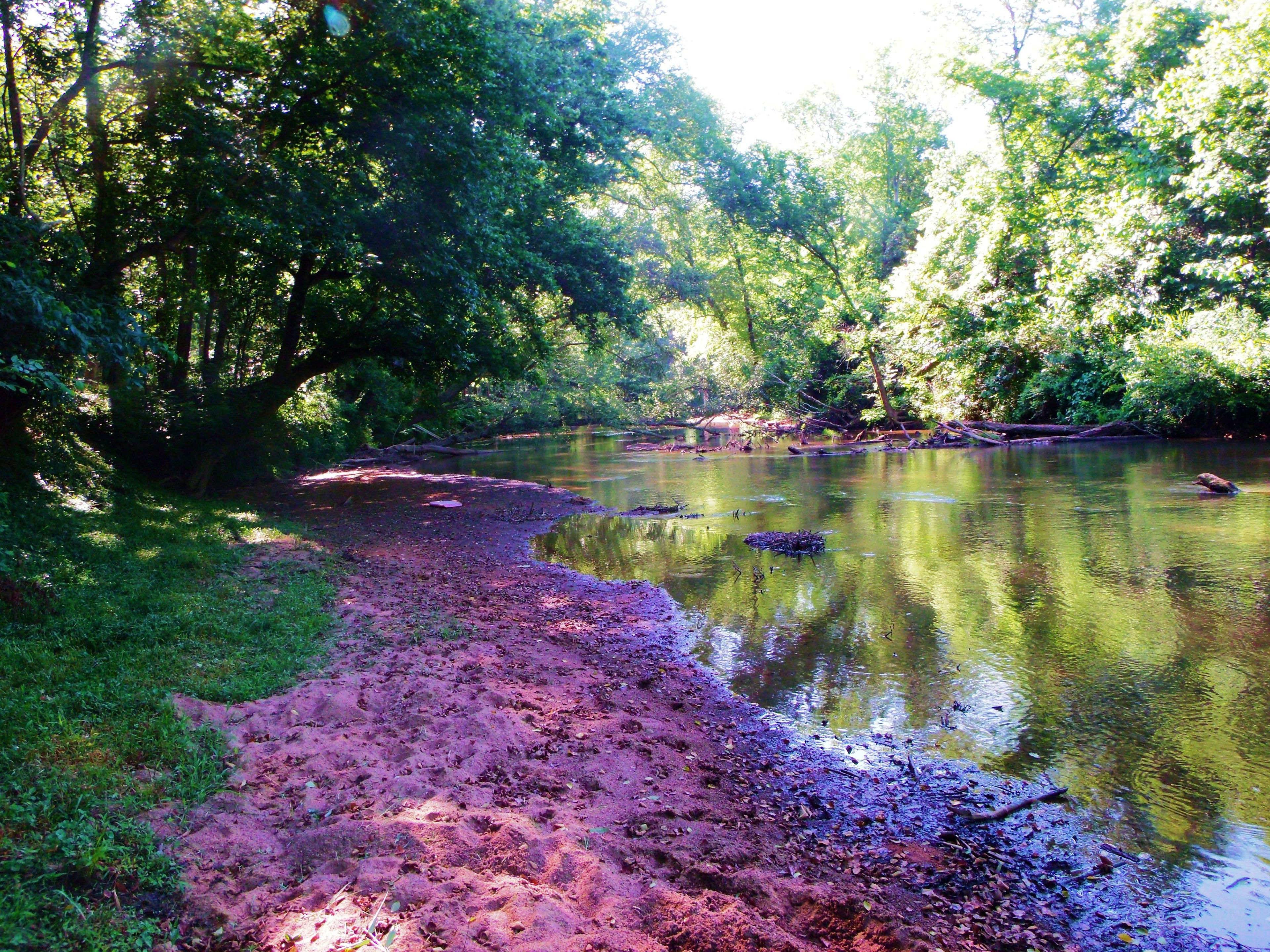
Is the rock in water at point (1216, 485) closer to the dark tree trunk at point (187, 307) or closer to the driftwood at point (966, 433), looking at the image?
the driftwood at point (966, 433)

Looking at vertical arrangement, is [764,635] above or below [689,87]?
below

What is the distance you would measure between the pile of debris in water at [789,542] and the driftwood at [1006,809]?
260 inches

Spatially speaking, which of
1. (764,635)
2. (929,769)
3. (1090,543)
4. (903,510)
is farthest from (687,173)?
(929,769)

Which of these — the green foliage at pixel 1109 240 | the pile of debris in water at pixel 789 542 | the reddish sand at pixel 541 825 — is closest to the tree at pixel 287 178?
the reddish sand at pixel 541 825

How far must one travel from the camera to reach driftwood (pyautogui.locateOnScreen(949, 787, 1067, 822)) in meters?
4.15

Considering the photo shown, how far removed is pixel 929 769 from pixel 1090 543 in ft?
25.8

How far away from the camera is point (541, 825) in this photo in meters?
3.77

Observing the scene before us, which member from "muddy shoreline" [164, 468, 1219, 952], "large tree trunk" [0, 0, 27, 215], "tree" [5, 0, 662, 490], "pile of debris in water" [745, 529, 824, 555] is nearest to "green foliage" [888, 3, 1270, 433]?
"pile of debris in water" [745, 529, 824, 555]

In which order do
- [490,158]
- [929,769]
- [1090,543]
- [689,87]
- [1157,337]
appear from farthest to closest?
[689,87]
[1157,337]
[490,158]
[1090,543]
[929,769]

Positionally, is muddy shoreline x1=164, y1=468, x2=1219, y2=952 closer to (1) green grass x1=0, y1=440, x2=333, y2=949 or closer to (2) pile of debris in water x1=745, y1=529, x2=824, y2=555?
(1) green grass x1=0, y1=440, x2=333, y2=949

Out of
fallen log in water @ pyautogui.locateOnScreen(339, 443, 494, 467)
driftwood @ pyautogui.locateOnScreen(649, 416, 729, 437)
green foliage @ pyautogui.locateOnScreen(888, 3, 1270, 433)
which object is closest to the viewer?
green foliage @ pyautogui.locateOnScreen(888, 3, 1270, 433)

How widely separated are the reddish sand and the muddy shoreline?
1 cm

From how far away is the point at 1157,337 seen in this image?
22516 mm

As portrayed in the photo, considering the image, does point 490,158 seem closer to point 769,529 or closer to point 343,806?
point 769,529
